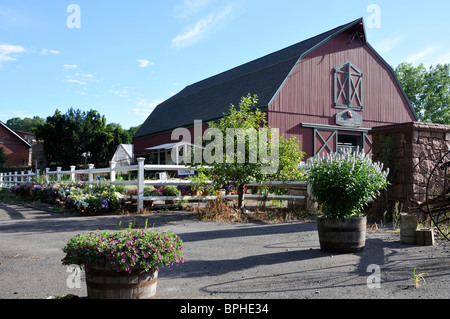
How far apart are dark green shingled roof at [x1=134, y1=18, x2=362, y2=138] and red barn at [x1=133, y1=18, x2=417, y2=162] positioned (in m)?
0.07

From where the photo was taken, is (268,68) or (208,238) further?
(268,68)

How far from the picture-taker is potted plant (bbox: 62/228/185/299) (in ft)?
9.65

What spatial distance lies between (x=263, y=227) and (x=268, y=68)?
14909mm

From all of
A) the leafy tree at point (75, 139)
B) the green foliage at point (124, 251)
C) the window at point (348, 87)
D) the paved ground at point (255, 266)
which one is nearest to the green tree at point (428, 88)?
the window at point (348, 87)

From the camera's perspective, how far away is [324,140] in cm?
1989

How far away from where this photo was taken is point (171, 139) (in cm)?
2488

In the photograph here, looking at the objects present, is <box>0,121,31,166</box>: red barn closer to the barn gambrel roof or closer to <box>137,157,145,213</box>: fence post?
the barn gambrel roof

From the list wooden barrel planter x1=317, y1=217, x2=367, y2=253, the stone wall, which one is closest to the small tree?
the stone wall

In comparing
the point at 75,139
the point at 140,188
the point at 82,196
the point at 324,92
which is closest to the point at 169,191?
the point at 140,188

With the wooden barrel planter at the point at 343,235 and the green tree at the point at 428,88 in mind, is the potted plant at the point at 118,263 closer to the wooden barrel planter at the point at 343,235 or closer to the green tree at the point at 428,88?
the wooden barrel planter at the point at 343,235

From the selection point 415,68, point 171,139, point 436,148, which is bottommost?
point 436,148
